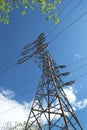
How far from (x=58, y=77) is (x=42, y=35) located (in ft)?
18.4

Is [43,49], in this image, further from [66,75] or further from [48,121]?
[48,121]

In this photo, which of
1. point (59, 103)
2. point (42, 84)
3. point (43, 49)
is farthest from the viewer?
point (43, 49)

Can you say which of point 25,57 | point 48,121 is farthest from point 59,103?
point 25,57

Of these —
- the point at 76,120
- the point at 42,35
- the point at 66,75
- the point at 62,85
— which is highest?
the point at 42,35

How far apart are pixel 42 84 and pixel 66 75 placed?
176 inches

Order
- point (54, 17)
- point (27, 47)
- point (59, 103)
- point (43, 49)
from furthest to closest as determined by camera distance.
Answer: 1. point (27, 47)
2. point (43, 49)
3. point (59, 103)
4. point (54, 17)

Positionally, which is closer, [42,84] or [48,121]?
[48,121]

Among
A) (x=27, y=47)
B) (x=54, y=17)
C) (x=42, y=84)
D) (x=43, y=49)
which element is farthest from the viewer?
(x=27, y=47)

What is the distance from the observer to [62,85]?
22469 mm

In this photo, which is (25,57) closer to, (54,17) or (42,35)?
(42,35)

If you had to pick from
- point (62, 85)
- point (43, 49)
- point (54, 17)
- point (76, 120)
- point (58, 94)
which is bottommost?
point (54, 17)

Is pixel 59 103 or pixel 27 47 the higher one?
pixel 27 47

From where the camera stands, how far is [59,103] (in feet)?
61.8

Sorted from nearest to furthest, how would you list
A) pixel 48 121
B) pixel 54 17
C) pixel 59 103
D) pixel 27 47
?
1. pixel 54 17
2. pixel 59 103
3. pixel 48 121
4. pixel 27 47
